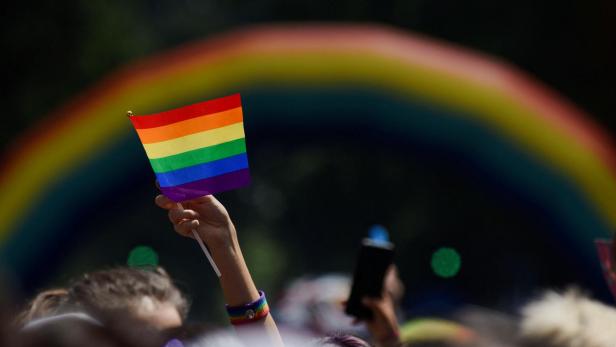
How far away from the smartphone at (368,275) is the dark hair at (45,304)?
1.09 m

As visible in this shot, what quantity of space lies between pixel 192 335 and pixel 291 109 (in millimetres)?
2735

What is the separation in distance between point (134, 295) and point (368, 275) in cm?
102

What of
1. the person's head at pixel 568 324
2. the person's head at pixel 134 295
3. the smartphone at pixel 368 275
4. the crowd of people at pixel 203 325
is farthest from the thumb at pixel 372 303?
the person's head at pixel 134 295

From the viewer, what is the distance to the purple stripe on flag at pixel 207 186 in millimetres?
1917

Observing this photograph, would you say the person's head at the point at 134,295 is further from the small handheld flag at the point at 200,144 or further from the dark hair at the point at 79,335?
the dark hair at the point at 79,335

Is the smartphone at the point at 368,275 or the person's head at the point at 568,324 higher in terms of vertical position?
the smartphone at the point at 368,275

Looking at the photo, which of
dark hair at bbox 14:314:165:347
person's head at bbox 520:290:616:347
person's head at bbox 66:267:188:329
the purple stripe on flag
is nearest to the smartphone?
person's head at bbox 520:290:616:347

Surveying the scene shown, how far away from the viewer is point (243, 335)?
180 centimetres

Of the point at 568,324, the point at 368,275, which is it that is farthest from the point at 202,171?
the point at 368,275

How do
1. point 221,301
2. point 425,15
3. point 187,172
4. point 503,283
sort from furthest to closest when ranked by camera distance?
point 221,301, point 425,15, point 503,283, point 187,172

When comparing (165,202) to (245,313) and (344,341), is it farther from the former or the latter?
(344,341)

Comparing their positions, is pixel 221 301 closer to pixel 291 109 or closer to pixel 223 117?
pixel 291 109

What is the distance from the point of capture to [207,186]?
2.01 m

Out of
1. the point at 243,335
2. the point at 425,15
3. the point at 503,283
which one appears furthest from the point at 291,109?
the point at 425,15
